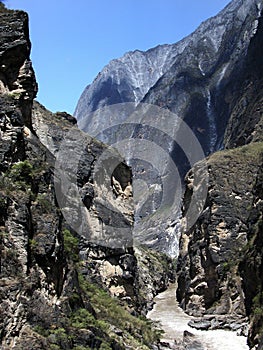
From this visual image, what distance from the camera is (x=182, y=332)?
40.9 meters

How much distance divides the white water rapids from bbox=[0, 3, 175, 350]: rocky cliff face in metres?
3.96

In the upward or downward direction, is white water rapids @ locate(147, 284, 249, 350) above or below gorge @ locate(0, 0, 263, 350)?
below

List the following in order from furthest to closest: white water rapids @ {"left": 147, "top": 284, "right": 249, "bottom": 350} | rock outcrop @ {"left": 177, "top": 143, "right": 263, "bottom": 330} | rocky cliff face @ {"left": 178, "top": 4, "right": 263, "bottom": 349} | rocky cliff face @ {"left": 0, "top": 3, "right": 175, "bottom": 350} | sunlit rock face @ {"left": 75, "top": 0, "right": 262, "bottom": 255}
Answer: sunlit rock face @ {"left": 75, "top": 0, "right": 262, "bottom": 255} → rock outcrop @ {"left": 177, "top": 143, "right": 263, "bottom": 330} → rocky cliff face @ {"left": 178, "top": 4, "right": 263, "bottom": 349} → white water rapids @ {"left": 147, "top": 284, "right": 249, "bottom": 350} → rocky cliff face @ {"left": 0, "top": 3, "right": 175, "bottom": 350}

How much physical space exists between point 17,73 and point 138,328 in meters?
16.1

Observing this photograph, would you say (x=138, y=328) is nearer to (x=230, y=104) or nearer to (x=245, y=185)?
(x=245, y=185)

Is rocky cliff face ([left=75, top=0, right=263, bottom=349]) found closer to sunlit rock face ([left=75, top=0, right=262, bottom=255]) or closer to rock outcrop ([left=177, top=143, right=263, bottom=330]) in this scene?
rock outcrop ([left=177, top=143, right=263, bottom=330])

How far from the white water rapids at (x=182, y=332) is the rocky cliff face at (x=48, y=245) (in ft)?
13.0

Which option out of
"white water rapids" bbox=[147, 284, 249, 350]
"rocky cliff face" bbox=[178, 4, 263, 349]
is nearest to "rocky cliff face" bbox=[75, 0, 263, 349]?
"rocky cliff face" bbox=[178, 4, 263, 349]

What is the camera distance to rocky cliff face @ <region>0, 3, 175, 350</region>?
16078 millimetres

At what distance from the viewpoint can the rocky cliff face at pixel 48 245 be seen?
16.1 m

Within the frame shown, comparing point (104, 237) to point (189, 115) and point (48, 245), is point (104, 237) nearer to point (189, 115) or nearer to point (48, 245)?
point (48, 245)

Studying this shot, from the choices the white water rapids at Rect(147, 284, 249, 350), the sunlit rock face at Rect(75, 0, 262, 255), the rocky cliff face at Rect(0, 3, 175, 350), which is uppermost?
the sunlit rock face at Rect(75, 0, 262, 255)

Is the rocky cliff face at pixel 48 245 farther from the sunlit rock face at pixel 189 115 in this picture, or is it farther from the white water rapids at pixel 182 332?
the sunlit rock face at pixel 189 115

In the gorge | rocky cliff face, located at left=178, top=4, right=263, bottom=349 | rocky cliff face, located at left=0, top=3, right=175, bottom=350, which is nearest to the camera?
rocky cliff face, located at left=0, top=3, right=175, bottom=350
